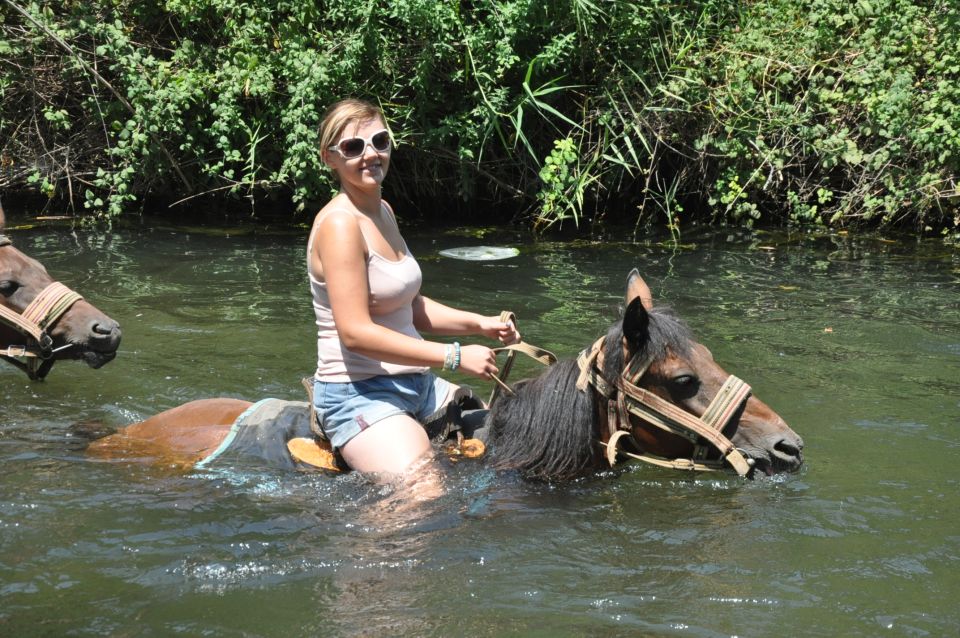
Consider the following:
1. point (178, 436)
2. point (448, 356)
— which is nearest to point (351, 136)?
point (448, 356)

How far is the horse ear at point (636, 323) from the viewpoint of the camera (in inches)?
151

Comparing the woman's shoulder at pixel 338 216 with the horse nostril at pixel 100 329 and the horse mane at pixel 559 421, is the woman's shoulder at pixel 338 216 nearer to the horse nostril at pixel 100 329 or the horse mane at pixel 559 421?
the horse mane at pixel 559 421

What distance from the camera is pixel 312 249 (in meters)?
4.16

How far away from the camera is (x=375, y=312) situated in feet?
13.9

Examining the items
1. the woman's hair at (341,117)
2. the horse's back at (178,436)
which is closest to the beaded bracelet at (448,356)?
the woman's hair at (341,117)

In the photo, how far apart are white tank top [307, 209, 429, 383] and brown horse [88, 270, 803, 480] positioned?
53 cm

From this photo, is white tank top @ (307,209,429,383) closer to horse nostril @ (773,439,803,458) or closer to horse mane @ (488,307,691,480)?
horse mane @ (488,307,691,480)

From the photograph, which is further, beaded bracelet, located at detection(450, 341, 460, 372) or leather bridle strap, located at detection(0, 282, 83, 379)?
leather bridle strap, located at detection(0, 282, 83, 379)

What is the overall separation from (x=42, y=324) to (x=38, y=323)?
21 mm

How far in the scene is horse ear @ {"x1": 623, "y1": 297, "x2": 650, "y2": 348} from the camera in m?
3.85

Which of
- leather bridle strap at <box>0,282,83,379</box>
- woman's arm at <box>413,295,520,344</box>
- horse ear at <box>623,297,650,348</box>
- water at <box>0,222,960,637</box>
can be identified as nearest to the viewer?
water at <box>0,222,960,637</box>

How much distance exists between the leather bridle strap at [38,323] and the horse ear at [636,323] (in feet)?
9.37

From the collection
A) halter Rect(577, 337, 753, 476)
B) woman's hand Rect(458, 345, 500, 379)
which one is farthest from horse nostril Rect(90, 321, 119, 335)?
halter Rect(577, 337, 753, 476)

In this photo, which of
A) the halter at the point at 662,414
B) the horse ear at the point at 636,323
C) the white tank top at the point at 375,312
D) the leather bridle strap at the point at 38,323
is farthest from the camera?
the leather bridle strap at the point at 38,323
